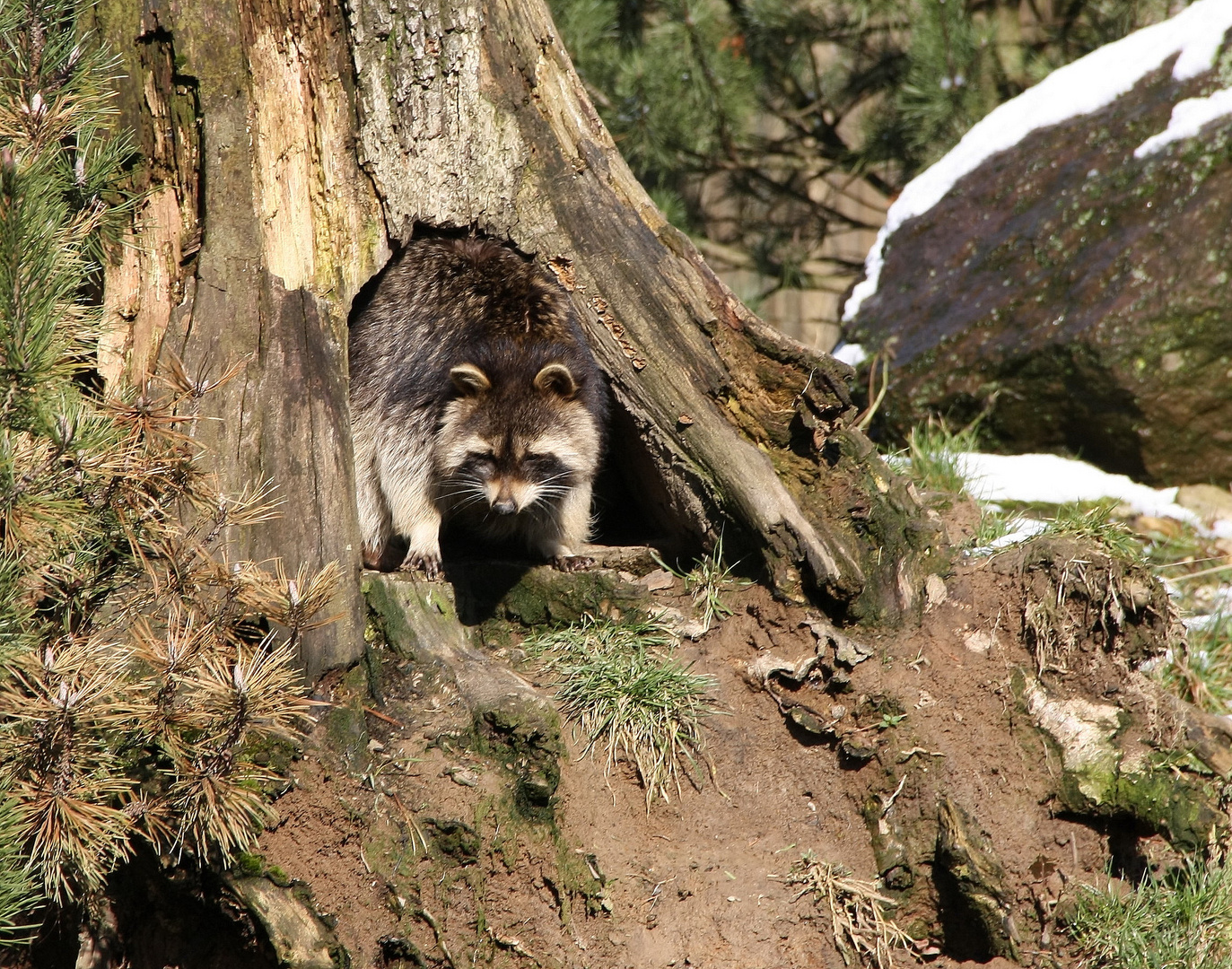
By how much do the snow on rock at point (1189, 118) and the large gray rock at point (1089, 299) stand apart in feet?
0.11

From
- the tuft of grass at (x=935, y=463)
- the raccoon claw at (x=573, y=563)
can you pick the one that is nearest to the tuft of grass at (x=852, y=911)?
the raccoon claw at (x=573, y=563)

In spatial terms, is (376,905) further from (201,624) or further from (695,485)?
(695,485)

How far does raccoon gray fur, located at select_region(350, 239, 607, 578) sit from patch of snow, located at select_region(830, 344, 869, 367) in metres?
1.83

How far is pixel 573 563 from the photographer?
12.7 ft

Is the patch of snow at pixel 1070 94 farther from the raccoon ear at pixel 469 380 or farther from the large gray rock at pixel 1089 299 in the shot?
the raccoon ear at pixel 469 380

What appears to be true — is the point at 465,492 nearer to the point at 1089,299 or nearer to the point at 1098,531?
the point at 1098,531

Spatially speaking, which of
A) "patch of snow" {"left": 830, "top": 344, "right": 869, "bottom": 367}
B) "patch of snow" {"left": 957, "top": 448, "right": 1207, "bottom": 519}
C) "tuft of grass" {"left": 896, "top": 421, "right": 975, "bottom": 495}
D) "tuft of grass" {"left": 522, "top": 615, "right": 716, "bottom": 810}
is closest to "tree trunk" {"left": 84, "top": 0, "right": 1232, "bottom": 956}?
"tuft of grass" {"left": 522, "top": 615, "right": 716, "bottom": 810}

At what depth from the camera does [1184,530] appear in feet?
15.3

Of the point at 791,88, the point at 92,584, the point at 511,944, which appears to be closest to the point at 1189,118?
the point at 791,88

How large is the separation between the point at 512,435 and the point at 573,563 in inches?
20.5

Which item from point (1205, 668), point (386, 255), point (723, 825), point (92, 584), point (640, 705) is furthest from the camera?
point (1205, 668)

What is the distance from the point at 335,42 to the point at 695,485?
1.77 m

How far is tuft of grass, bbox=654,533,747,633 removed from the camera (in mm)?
3516

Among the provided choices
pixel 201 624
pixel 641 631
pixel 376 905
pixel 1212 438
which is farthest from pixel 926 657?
pixel 1212 438
